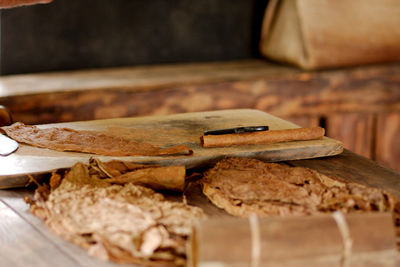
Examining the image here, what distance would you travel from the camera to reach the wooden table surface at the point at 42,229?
0.93 meters

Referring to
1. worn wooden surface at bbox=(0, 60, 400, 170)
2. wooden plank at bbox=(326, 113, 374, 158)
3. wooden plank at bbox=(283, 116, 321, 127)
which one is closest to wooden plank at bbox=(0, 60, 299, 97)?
worn wooden surface at bbox=(0, 60, 400, 170)

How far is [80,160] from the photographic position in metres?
1.34

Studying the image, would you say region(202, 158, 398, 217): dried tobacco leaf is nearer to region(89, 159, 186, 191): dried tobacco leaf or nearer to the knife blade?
region(89, 159, 186, 191): dried tobacco leaf

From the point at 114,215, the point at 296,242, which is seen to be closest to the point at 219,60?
the point at 114,215

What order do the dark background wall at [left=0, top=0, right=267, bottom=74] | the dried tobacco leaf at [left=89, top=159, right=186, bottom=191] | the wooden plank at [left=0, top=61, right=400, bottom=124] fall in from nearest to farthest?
A: 1. the dried tobacco leaf at [left=89, top=159, right=186, bottom=191]
2. the wooden plank at [left=0, top=61, right=400, bottom=124]
3. the dark background wall at [left=0, top=0, right=267, bottom=74]

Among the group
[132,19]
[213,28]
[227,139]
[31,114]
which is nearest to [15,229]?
[227,139]

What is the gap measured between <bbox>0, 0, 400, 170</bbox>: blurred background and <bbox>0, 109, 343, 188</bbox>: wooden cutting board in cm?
107

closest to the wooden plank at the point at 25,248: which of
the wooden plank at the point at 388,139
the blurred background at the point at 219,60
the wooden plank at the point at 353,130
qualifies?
the blurred background at the point at 219,60

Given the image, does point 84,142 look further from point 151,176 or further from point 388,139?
point 388,139

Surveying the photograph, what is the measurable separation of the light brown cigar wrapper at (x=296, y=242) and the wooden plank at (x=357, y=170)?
1.20ft

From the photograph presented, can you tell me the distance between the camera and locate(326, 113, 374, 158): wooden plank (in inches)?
129

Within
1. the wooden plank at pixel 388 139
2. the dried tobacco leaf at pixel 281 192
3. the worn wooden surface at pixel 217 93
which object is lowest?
the wooden plank at pixel 388 139

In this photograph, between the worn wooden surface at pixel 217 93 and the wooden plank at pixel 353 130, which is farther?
the wooden plank at pixel 353 130

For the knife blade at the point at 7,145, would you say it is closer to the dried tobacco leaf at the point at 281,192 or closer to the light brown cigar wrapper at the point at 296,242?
the dried tobacco leaf at the point at 281,192
